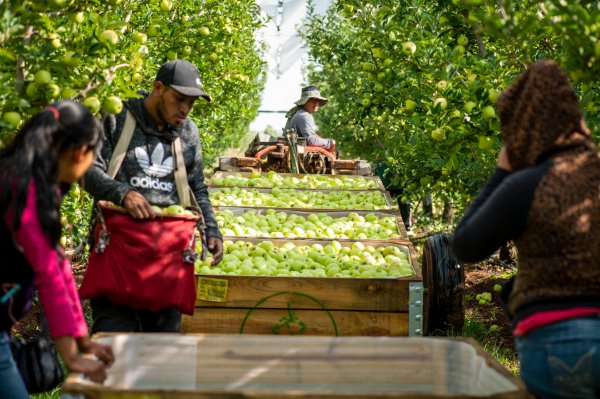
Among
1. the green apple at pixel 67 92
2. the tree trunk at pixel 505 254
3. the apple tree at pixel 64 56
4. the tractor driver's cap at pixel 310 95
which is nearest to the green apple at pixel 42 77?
the apple tree at pixel 64 56

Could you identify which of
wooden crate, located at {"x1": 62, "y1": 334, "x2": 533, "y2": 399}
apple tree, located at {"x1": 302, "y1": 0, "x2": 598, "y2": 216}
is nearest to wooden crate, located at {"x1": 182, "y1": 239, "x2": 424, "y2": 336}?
apple tree, located at {"x1": 302, "y1": 0, "x2": 598, "y2": 216}

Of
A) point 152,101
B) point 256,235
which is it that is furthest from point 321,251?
point 152,101

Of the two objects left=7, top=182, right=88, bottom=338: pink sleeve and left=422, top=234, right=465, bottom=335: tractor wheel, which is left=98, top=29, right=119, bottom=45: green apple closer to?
left=7, top=182, right=88, bottom=338: pink sleeve

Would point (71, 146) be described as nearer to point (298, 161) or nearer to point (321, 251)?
point (321, 251)

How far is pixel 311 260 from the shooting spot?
523 cm

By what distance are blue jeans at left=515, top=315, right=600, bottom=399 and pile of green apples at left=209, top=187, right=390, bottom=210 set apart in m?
4.93

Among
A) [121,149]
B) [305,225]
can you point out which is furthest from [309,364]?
[305,225]

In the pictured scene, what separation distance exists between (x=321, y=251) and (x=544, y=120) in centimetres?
320

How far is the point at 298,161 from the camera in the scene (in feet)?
32.6

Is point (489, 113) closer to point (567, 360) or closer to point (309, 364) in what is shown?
point (309, 364)

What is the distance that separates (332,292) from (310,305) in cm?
14

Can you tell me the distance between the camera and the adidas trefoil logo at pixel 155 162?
375 cm

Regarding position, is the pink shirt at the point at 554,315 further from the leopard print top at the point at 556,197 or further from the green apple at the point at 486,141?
the green apple at the point at 486,141

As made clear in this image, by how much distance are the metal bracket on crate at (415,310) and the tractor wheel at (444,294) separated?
1.07 m
